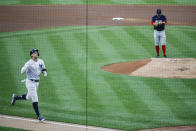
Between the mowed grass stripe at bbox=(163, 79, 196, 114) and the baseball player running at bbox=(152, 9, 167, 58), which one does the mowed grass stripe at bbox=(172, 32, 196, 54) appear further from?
the mowed grass stripe at bbox=(163, 79, 196, 114)

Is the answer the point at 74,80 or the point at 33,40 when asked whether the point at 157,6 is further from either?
the point at 74,80

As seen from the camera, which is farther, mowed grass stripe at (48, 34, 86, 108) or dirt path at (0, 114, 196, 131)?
mowed grass stripe at (48, 34, 86, 108)

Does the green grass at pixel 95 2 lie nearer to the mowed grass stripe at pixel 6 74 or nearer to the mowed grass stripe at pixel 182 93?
the mowed grass stripe at pixel 6 74

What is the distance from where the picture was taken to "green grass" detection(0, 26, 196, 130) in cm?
930

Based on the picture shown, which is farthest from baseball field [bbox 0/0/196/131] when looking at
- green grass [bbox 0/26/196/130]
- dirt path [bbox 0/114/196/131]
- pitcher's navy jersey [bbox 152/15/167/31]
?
pitcher's navy jersey [bbox 152/15/167/31]

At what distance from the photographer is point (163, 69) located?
41.3 feet

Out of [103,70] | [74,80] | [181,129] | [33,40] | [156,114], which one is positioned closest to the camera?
[181,129]

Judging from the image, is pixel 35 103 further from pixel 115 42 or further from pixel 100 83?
pixel 115 42

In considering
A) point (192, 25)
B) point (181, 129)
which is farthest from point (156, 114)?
point (192, 25)

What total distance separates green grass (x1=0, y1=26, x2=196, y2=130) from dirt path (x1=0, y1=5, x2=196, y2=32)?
264 centimetres

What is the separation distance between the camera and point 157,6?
25328 mm

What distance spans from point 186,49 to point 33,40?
6780mm

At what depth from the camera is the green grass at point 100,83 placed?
9297 millimetres

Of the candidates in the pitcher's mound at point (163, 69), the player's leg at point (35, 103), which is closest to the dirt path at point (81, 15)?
the pitcher's mound at point (163, 69)
